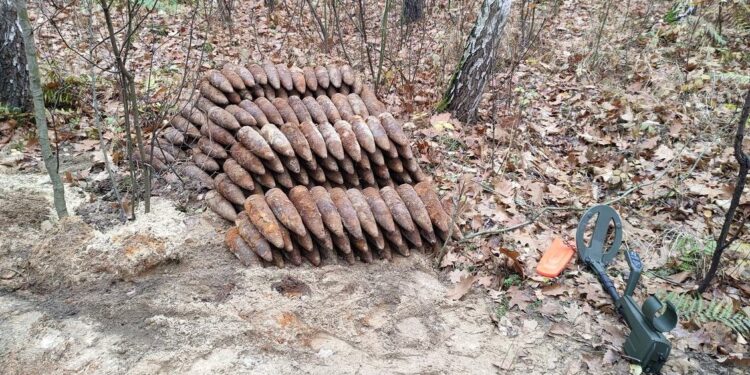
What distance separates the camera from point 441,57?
23.2ft

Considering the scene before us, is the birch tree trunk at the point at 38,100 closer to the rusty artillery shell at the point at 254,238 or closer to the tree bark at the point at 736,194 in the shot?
the rusty artillery shell at the point at 254,238

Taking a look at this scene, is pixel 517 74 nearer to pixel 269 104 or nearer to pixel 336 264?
pixel 269 104

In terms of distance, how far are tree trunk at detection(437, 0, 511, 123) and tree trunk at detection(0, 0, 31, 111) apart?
14.7 ft

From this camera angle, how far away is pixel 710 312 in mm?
A: 2652

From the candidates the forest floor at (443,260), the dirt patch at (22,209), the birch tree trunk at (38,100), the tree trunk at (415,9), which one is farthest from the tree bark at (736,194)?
the tree trunk at (415,9)

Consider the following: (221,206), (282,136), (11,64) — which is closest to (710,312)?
(282,136)

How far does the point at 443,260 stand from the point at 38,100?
9.45 ft

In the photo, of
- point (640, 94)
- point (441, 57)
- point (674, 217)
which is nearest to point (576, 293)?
point (674, 217)

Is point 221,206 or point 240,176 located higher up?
point 240,176

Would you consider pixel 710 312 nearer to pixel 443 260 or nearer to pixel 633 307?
pixel 633 307

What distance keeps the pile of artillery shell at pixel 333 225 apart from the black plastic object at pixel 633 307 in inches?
41.1

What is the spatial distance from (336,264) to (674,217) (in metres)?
2.71

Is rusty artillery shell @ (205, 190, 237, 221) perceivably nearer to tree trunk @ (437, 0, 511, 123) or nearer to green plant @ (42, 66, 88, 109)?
green plant @ (42, 66, 88, 109)

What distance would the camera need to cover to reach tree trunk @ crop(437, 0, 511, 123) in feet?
17.2
